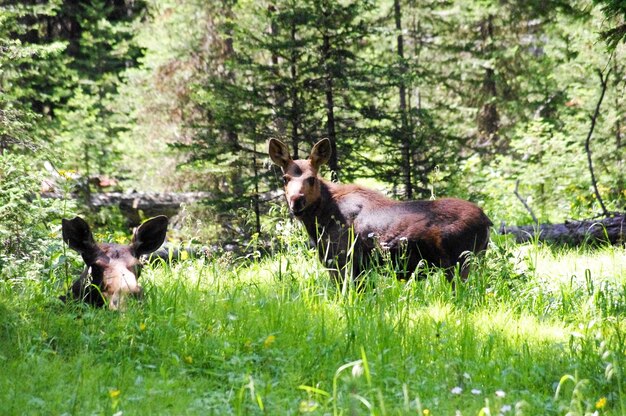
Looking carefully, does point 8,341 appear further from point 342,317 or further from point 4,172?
point 4,172

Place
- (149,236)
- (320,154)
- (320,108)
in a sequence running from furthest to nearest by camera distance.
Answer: (320,108) < (320,154) < (149,236)

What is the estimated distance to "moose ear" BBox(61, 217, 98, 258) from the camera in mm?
6934

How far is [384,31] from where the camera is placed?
14.4m

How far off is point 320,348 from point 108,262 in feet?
7.15

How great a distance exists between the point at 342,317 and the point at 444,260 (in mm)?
2005

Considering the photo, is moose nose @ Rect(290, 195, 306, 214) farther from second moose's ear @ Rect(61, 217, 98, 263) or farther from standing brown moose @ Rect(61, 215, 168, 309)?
second moose's ear @ Rect(61, 217, 98, 263)

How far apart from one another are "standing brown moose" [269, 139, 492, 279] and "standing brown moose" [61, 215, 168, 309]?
1.74m

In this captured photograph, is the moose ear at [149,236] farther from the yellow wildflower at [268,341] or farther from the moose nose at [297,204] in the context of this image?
the yellow wildflower at [268,341]

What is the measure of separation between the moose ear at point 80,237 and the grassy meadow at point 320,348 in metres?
0.52

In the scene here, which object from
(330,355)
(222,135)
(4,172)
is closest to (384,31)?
(222,135)

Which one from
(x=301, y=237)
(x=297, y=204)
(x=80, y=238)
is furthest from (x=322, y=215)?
(x=80, y=238)

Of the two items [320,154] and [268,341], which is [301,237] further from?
[268,341]

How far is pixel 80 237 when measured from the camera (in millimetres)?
6984

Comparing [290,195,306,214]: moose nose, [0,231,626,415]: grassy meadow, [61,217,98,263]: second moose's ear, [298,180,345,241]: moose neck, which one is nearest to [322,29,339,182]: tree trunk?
[298,180,345,241]: moose neck
